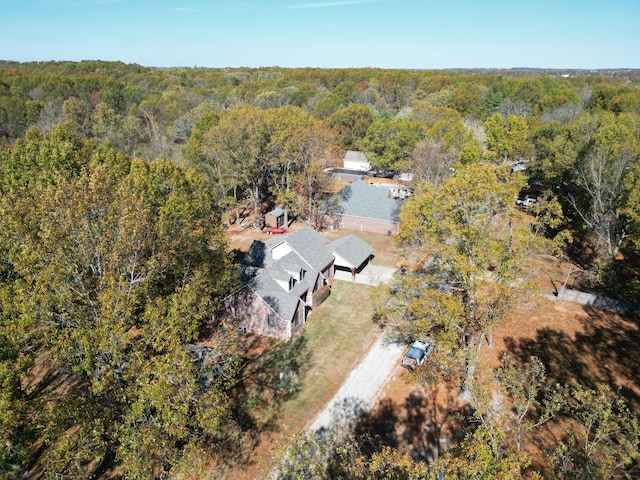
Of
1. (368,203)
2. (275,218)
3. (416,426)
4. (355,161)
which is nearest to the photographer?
(416,426)

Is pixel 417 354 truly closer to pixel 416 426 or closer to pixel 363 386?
pixel 363 386

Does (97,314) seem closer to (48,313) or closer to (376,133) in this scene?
(48,313)

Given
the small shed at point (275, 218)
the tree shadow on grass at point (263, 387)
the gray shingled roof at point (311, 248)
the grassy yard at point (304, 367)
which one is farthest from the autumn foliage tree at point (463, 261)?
the small shed at point (275, 218)

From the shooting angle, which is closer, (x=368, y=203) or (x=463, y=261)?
(x=463, y=261)

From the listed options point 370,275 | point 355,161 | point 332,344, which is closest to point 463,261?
point 332,344

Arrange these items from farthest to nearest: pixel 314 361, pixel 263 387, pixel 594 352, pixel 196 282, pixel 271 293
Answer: pixel 271 293, pixel 594 352, pixel 314 361, pixel 263 387, pixel 196 282
